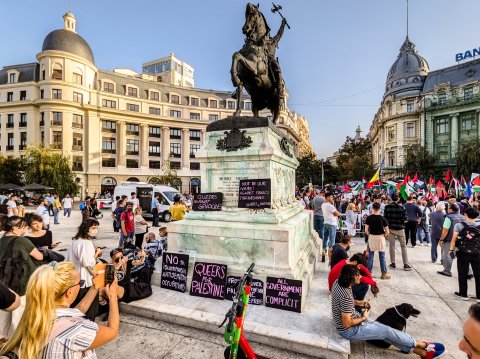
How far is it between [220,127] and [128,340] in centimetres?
417

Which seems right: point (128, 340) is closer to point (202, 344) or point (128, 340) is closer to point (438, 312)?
point (202, 344)

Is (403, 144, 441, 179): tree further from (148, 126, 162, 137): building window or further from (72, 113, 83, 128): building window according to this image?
(72, 113, 83, 128): building window

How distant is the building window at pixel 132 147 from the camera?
4744 cm

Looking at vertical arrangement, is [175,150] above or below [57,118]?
below

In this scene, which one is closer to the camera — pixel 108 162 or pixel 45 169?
pixel 45 169

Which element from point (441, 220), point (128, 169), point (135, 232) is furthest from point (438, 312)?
point (128, 169)

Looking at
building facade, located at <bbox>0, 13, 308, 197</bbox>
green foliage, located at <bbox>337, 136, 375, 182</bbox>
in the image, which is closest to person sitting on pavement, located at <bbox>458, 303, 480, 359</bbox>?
building facade, located at <bbox>0, 13, 308, 197</bbox>

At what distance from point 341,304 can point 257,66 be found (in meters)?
4.95

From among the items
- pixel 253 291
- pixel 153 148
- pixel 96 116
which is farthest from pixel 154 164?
pixel 253 291

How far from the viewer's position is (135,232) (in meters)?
8.70

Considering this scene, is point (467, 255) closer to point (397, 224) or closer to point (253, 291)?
point (397, 224)

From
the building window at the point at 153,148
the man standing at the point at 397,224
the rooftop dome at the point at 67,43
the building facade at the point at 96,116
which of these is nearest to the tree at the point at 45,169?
the building facade at the point at 96,116

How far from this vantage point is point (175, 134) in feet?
169

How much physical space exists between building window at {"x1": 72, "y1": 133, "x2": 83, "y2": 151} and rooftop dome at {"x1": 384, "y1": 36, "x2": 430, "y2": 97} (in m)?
56.6
